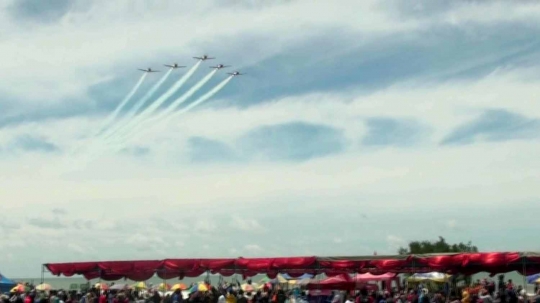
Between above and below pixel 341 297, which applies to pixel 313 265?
above

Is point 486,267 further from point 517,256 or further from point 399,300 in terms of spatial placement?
point 399,300

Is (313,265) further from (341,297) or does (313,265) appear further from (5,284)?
(5,284)

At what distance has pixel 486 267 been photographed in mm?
27328

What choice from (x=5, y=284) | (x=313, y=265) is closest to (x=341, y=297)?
(x=313, y=265)

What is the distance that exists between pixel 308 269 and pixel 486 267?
25.5 ft

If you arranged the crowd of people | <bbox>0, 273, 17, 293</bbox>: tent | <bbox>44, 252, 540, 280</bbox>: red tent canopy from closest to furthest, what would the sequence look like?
the crowd of people, <bbox>44, 252, 540, 280</bbox>: red tent canopy, <bbox>0, 273, 17, 293</bbox>: tent

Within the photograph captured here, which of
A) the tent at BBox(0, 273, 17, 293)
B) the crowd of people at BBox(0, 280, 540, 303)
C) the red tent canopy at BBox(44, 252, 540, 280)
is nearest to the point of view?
the crowd of people at BBox(0, 280, 540, 303)

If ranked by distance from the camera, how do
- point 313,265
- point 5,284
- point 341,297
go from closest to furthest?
1. point 341,297
2. point 313,265
3. point 5,284

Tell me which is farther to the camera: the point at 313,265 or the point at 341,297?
the point at 313,265

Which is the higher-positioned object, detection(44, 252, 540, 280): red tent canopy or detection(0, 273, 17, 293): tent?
detection(44, 252, 540, 280): red tent canopy

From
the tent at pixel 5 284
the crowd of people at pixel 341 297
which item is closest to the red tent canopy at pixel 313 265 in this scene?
the crowd of people at pixel 341 297

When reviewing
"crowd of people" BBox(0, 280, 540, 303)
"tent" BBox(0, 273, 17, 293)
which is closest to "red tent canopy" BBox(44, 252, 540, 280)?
"crowd of people" BBox(0, 280, 540, 303)

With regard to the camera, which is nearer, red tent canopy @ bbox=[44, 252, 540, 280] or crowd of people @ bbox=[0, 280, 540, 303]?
crowd of people @ bbox=[0, 280, 540, 303]

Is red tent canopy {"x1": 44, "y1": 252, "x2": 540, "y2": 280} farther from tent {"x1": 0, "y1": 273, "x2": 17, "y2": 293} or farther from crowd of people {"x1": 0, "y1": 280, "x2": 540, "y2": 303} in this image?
tent {"x1": 0, "y1": 273, "x2": 17, "y2": 293}
